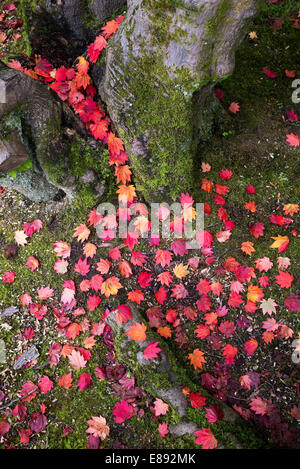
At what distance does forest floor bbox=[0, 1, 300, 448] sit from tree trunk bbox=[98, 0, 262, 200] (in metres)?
0.63

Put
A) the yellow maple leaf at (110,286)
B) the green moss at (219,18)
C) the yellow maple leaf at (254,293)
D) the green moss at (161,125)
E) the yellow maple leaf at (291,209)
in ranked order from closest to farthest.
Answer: the green moss at (219,18) → the green moss at (161,125) → the yellow maple leaf at (254,293) → the yellow maple leaf at (110,286) → the yellow maple leaf at (291,209)

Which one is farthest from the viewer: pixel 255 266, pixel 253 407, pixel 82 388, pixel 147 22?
pixel 255 266

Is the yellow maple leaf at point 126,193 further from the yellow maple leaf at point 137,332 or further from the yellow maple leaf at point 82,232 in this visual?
the yellow maple leaf at point 137,332

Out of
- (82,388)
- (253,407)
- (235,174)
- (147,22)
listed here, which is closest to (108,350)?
(82,388)

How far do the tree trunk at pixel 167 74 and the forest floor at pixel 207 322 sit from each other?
628 millimetres

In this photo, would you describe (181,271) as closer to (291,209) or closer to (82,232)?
(82,232)

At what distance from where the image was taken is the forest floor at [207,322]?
286 cm

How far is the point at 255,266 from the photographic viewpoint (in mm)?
3287

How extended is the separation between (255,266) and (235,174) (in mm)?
1066

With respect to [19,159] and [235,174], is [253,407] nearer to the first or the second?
[235,174]

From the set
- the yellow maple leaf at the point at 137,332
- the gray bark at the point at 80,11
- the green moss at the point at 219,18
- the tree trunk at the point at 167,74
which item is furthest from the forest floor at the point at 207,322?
the gray bark at the point at 80,11

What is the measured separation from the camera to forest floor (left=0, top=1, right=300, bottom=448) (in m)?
2.86

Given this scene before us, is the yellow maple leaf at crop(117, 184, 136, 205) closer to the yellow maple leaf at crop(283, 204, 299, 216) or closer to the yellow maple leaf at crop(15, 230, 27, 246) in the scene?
the yellow maple leaf at crop(15, 230, 27, 246)

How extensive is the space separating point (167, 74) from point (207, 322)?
2.26 m
